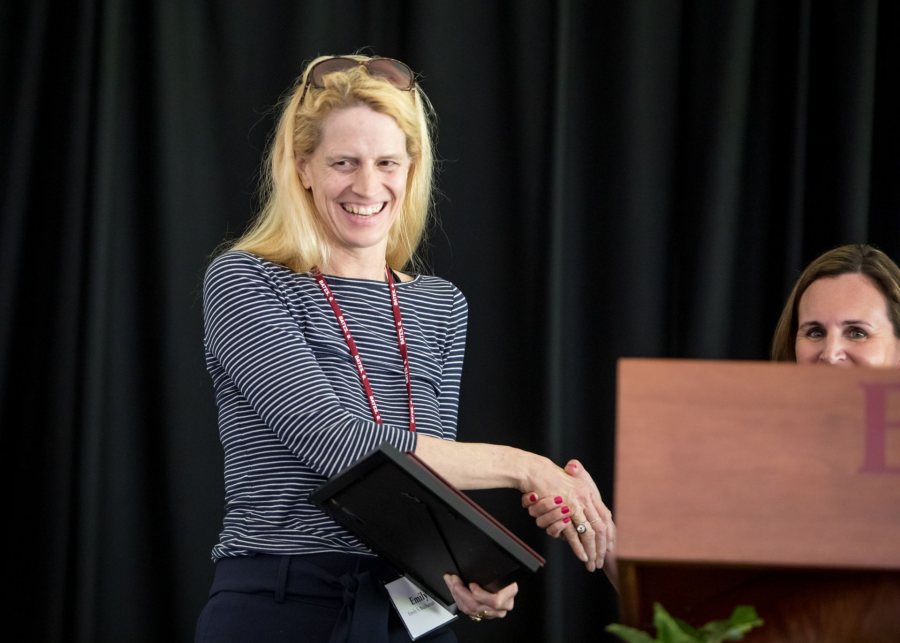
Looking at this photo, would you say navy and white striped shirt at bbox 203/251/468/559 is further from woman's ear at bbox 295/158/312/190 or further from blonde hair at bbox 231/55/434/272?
woman's ear at bbox 295/158/312/190

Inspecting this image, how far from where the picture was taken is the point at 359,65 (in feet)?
6.58

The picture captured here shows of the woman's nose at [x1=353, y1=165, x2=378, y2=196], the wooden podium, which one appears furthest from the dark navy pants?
the wooden podium

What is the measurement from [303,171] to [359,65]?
0.21 metres

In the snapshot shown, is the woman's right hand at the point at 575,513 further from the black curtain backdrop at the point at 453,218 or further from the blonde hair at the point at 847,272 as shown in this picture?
the black curtain backdrop at the point at 453,218

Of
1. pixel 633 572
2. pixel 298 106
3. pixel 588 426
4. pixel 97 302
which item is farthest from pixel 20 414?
pixel 633 572

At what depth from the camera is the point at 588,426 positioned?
271cm

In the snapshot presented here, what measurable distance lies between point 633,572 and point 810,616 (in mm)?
239

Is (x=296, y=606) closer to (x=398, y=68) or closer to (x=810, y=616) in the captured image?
(x=810, y=616)

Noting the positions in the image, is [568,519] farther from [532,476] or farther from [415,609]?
[415,609]

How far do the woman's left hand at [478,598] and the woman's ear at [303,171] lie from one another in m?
0.73

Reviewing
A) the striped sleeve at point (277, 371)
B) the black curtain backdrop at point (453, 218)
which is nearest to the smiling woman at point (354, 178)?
the striped sleeve at point (277, 371)

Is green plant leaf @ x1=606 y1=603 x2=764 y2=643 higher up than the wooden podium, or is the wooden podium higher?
the wooden podium

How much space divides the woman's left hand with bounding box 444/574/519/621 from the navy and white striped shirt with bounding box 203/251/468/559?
0.57ft

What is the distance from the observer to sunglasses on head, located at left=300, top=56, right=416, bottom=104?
1.99 m
